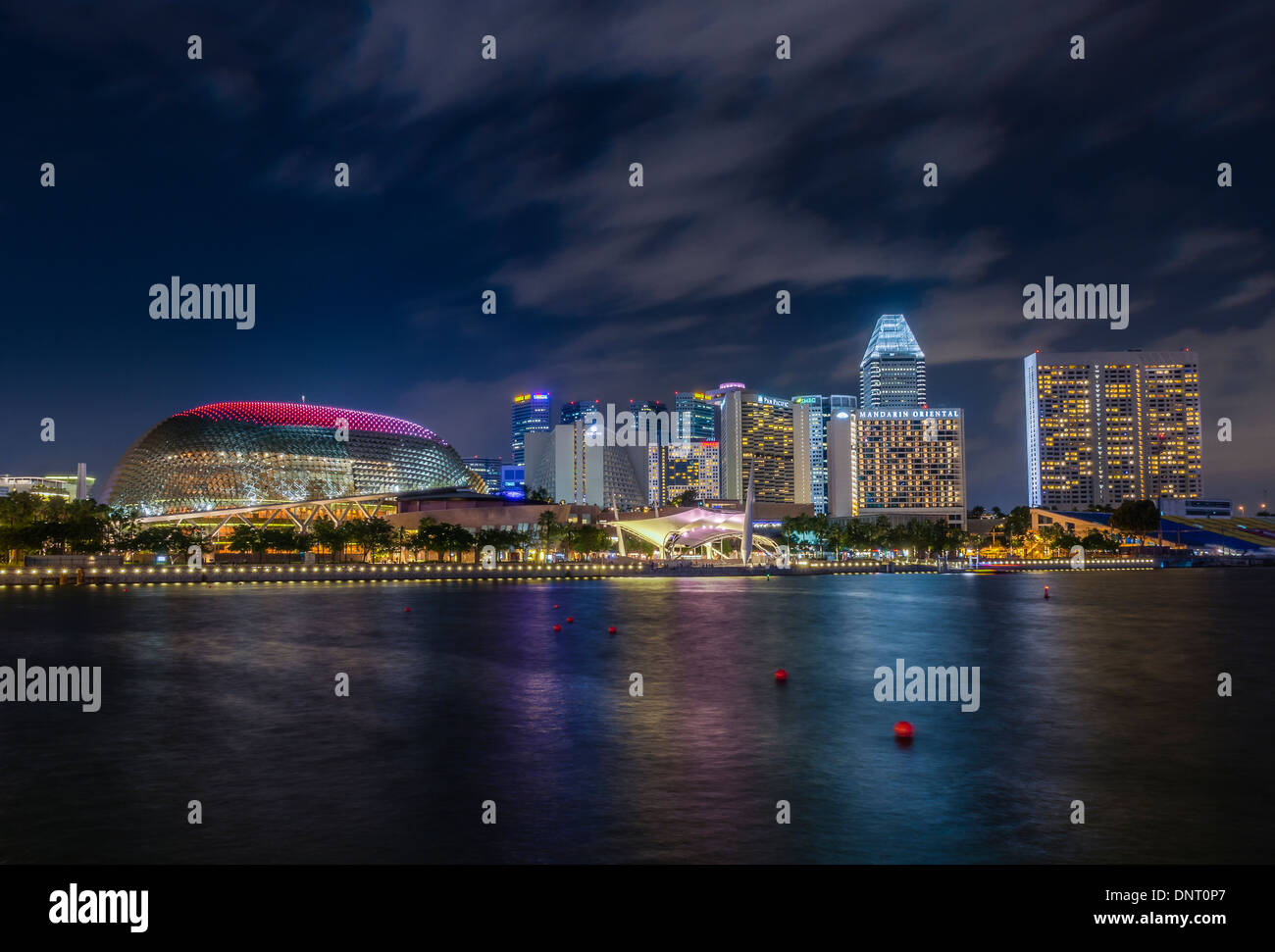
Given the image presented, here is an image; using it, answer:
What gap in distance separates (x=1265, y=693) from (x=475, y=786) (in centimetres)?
2644

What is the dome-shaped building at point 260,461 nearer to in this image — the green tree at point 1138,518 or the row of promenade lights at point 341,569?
the row of promenade lights at point 341,569

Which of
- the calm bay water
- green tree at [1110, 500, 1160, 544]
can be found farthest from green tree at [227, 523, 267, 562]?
green tree at [1110, 500, 1160, 544]

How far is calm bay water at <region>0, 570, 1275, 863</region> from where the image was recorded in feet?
46.9

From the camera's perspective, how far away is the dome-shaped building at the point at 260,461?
6235 inches

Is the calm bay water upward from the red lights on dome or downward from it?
downward

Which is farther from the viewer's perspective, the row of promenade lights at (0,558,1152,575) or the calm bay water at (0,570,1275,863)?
the row of promenade lights at (0,558,1152,575)

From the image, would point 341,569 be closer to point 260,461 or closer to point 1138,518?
point 260,461

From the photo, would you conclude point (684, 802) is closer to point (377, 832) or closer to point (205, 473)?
point (377, 832)

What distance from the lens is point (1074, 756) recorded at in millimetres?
20484

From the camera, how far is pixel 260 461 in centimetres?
16300

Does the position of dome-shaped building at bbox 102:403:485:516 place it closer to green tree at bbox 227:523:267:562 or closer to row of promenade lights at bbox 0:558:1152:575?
green tree at bbox 227:523:267:562

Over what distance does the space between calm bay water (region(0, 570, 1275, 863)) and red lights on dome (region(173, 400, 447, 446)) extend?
5159 inches

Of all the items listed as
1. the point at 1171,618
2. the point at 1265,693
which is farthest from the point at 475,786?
the point at 1171,618

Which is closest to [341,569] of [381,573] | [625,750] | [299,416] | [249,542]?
[381,573]
